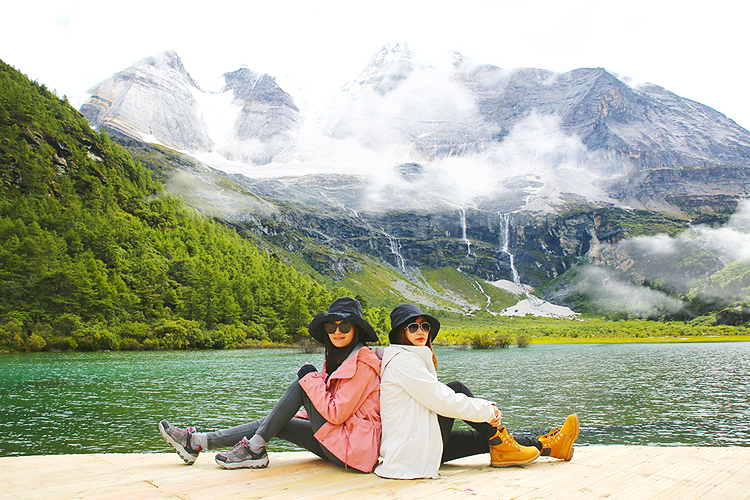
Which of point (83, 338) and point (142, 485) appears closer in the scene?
point (142, 485)

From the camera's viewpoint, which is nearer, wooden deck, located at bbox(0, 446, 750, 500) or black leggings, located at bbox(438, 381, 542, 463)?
Answer: wooden deck, located at bbox(0, 446, 750, 500)

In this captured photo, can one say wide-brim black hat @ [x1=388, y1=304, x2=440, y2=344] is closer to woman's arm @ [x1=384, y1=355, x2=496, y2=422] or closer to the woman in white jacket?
the woman in white jacket

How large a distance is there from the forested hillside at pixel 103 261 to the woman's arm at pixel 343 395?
64.8 m

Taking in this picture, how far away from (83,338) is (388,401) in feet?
225

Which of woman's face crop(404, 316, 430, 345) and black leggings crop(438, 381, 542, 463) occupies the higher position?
woman's face crop(404, 316, 430, 345)

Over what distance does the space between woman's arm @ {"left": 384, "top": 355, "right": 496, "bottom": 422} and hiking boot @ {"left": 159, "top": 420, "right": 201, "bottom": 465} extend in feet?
10.0

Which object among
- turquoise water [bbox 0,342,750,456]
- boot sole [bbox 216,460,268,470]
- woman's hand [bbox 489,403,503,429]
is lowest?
turquoise water [bbox 0,342,750,456]

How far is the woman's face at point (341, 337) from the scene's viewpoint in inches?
→ 221

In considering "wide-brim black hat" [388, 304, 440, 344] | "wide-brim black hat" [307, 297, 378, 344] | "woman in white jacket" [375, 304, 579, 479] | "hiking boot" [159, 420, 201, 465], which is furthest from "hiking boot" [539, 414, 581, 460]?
"hiking boot" [159, 420, 201, 465]

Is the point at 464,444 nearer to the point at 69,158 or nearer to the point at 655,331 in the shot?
the point at 69,158

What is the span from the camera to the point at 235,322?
87.8m

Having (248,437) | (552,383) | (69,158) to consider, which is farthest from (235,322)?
(248,437)

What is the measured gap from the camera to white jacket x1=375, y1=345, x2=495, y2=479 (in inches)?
203

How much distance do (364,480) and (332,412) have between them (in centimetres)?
83
